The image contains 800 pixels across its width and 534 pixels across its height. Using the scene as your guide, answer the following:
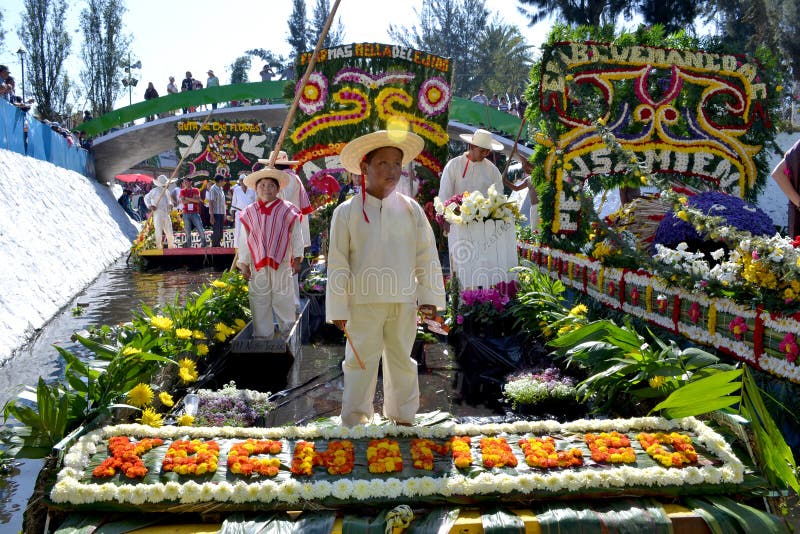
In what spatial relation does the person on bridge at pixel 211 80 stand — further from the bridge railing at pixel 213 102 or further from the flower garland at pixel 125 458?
the flower garland at pixel 125 458

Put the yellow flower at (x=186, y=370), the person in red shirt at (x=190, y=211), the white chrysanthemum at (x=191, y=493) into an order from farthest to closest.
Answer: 1. the person in red shirt at (x=190, y=211)
2. the yellow flower at (x=186, y=370)
3. the white chrysanthemum at (x=191, y=493)

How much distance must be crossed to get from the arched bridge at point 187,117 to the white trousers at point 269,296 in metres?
17.8

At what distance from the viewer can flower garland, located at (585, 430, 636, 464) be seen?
3.04m

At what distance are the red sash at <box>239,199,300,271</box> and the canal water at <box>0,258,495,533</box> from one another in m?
0.89

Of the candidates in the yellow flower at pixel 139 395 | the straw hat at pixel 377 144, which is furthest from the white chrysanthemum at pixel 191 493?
the straw hat at pixel 377 144

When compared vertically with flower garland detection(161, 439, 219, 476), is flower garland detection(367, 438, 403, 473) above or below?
below

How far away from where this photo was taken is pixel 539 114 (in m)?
7.70

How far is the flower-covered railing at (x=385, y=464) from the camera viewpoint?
279 cm

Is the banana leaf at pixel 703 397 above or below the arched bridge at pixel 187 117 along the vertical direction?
below

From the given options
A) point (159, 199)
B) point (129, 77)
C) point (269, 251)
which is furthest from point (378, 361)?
point (129, 77)

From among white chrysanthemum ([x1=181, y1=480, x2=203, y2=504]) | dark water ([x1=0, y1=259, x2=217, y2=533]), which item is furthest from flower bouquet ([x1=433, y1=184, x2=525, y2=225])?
white chrysanthemum ([x1=181, y1=480, x2=203, y2=504])

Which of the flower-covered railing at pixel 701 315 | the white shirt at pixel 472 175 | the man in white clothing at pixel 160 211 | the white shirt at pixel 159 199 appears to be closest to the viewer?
the flower-covered railing at pixel 701 315

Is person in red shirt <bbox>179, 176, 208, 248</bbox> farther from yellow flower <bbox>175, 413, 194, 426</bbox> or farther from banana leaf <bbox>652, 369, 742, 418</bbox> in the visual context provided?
banana leaf <bbox>652, 369, 742, 418</bbox>

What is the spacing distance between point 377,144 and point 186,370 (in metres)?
2.10
